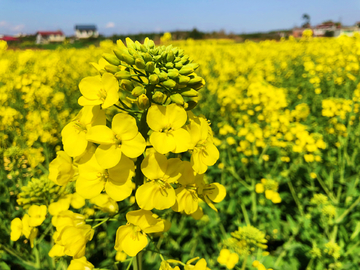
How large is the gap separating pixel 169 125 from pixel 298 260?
3.02 meters

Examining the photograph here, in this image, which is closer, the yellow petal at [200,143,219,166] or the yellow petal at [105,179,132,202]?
the yellow petal at [105,179,132,202]

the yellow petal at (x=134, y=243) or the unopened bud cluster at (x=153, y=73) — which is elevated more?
the unopened bud cluster at (x=153, y=73)

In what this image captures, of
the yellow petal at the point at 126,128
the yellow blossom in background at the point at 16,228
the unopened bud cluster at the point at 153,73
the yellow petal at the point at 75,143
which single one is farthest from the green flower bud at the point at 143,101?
the yellow blossom in background at the point at 16,228

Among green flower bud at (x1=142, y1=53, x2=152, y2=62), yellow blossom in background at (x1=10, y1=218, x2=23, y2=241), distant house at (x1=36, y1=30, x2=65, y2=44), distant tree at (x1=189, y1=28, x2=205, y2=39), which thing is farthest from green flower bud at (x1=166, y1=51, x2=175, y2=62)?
distant tree at (x1=189, y1=28, x2=205, y2=39)

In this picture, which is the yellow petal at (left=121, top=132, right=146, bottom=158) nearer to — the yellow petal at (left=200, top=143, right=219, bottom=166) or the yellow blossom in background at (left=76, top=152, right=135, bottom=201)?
the yellow blossom in background at (left=76, top=152, right=135, bottom=201)

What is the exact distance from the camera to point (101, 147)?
42.4 inches

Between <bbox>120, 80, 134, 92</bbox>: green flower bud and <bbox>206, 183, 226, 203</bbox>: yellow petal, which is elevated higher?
<bbox>120, 80, 134, 92</bbox>: green flower bud

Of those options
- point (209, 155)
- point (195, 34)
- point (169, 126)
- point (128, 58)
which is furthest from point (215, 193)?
point (195, 34)

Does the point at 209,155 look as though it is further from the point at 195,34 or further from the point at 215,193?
the point at 195,34

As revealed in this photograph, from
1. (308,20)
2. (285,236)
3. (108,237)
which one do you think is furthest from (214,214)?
(308,20)

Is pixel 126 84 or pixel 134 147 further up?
pixel 126 84

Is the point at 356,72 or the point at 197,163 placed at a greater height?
the point at 356,72

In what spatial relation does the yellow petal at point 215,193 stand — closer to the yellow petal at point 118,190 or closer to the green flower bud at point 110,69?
the yellow petal at point 118,190

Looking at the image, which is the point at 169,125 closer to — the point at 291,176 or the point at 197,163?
the point at 197,163
